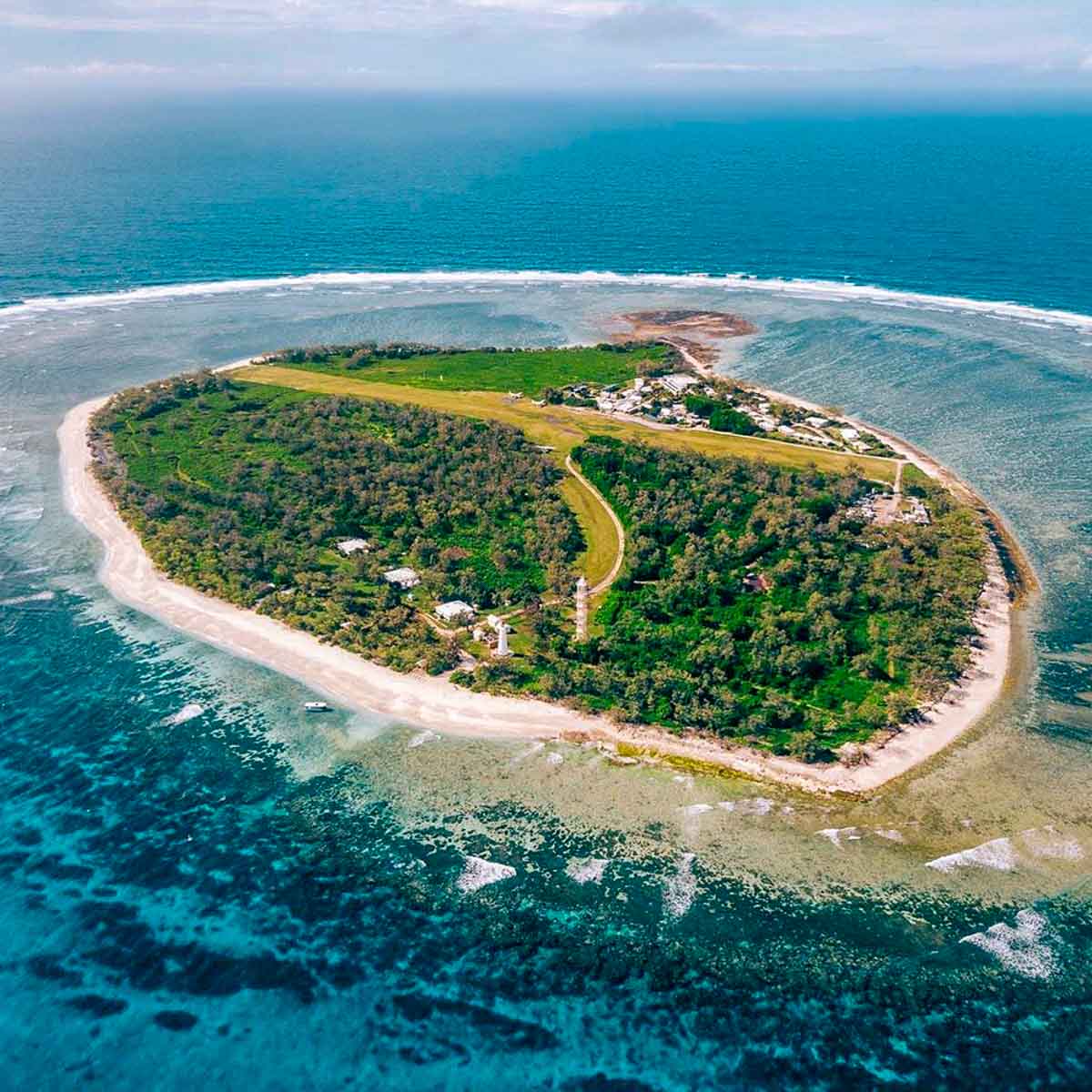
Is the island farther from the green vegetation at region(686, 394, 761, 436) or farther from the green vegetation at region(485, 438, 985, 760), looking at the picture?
the green vegetation at region(686, 394, 761, 436)

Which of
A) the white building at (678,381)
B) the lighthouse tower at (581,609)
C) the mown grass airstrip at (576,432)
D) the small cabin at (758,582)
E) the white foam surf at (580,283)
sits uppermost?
the white foam surf at (580,283)

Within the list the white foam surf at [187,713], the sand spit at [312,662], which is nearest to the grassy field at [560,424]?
the sand spit at [312,662]

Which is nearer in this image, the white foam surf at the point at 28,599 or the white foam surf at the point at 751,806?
the white foam surf at the point at 751,806

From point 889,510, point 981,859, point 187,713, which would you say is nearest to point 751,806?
point 981,859

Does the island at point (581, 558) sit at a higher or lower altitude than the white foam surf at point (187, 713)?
higher

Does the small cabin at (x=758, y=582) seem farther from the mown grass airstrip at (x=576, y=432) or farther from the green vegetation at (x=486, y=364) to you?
the green vegetation at (x=486, y=364)

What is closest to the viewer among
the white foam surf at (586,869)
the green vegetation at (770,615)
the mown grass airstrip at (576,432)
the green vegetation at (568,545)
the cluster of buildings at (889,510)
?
the white foam surf at (586,869)

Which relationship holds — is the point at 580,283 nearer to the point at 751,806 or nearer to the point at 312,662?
the point at 312,662

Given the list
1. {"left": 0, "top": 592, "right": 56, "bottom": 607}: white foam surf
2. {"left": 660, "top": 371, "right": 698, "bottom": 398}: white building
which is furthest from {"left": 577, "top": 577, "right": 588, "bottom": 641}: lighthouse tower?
{"left": 660, "top": 371, "right": 698, "bottom": 398}: white building
